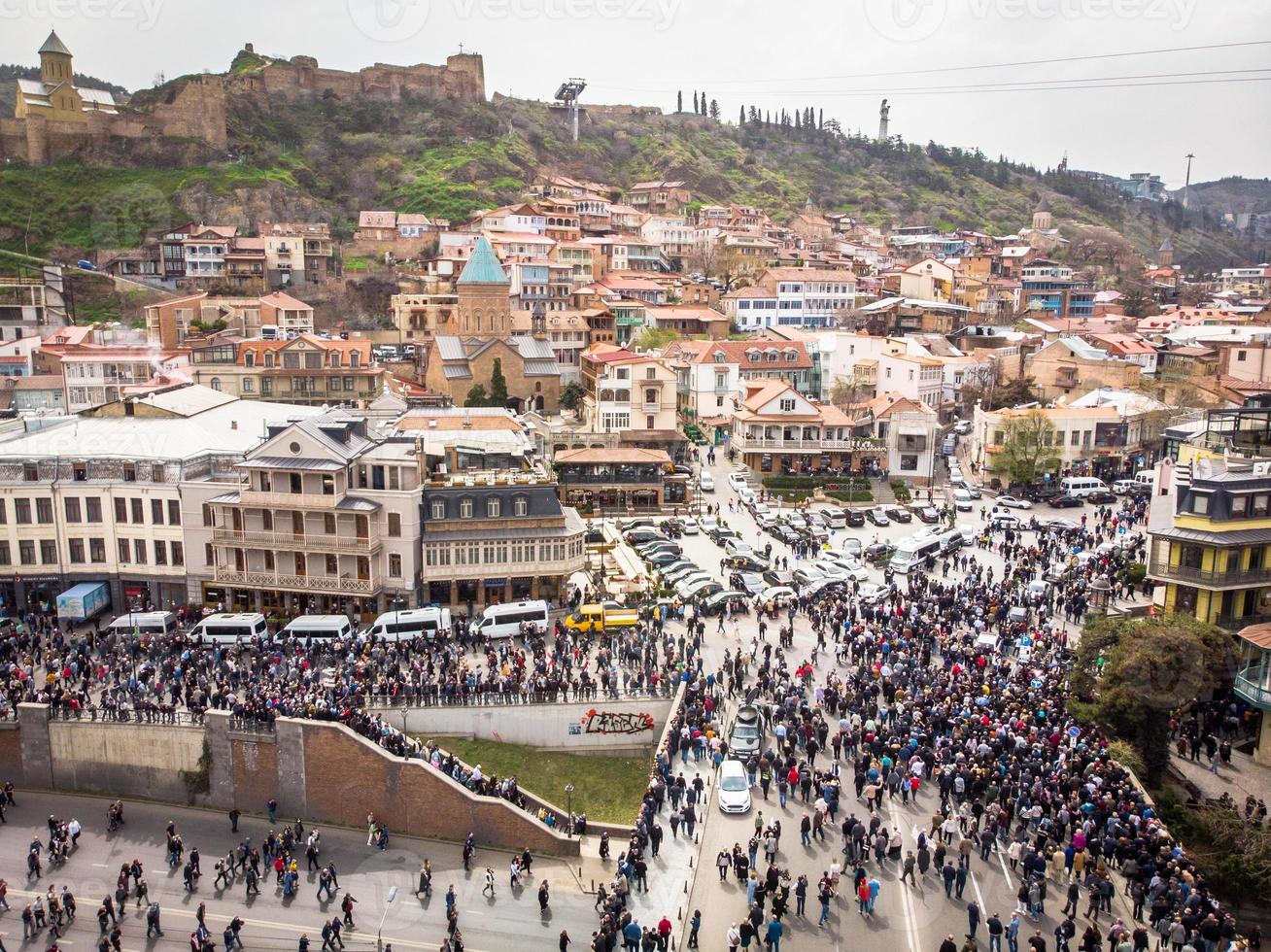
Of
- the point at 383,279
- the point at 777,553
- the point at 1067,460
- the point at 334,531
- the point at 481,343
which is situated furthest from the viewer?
the point at 383,279

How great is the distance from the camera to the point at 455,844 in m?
27.6

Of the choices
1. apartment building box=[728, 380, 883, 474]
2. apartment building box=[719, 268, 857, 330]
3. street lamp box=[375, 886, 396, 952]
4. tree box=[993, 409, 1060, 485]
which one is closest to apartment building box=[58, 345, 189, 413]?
apartment building box=[728, 380, 883, 474]

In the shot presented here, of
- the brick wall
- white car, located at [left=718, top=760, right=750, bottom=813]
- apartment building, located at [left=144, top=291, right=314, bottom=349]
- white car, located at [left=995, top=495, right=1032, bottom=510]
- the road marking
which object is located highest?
apartment building, located at [left=144, top=291, right=314, bottom=349]

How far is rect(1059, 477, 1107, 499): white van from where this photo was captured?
56.4m

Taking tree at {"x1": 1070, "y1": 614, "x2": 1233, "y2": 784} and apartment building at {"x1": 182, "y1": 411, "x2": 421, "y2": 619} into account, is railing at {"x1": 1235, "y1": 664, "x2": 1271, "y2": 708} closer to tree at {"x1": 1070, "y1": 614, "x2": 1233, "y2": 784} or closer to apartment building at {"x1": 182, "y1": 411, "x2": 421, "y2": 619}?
tree at {"x1": 1070, "y1": 614, "x2": 1233, "y2": 784}

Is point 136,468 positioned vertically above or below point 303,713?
above

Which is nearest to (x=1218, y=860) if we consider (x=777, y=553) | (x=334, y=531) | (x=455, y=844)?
(x=455, y=844)

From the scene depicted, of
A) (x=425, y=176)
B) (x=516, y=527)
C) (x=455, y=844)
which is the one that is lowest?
(x=455, y=844)

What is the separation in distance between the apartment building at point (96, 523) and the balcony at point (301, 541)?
218 centimetres

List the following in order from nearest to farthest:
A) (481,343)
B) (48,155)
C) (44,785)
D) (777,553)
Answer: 1. (44,785)
2. (777,553)
3. (481,343)
4. (48,155)

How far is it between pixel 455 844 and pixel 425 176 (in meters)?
97.0

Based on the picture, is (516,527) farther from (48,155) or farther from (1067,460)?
(48,155)

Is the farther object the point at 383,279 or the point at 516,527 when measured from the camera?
the point at 383,279

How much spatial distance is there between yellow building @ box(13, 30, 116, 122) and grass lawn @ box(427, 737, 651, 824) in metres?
96.1
